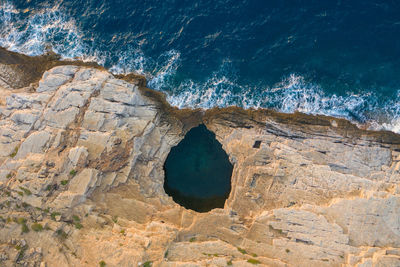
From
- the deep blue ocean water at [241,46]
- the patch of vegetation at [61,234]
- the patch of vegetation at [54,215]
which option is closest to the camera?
the patch of vegetation at [61,234]

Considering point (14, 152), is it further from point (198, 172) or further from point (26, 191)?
point (198, 172)

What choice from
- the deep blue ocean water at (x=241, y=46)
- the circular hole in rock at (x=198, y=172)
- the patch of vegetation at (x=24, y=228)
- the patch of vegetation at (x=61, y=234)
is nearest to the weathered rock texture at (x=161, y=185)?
the patch of vegetation at (x=24, y=228)

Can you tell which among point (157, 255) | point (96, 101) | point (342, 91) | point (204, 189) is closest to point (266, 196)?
point (204, 189)

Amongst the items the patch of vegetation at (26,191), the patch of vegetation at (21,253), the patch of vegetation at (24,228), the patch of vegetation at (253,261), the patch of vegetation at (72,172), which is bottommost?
the patch of vegetation at (21,253)

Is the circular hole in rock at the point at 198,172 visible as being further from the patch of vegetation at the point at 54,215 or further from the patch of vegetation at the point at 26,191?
the patch of vegetation at the point at 26,191

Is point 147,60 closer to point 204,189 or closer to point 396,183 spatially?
point 204,189
